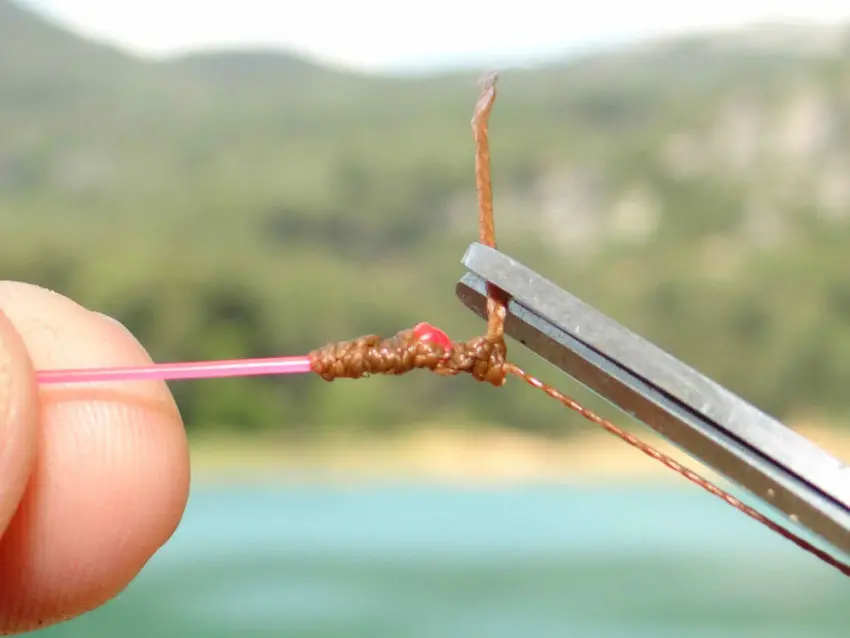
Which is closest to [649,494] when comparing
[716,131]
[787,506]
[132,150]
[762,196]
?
[762,196]

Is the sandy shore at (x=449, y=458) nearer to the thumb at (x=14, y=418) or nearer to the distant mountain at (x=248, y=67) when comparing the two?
the distant mountain at (x=248, y=67)

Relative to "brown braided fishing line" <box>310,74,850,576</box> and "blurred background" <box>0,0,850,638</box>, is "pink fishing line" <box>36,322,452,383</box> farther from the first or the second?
"blurred background" <box>0,0,850,638</box>

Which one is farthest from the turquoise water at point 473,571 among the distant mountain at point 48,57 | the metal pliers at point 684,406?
the distant mountain at point 48,57

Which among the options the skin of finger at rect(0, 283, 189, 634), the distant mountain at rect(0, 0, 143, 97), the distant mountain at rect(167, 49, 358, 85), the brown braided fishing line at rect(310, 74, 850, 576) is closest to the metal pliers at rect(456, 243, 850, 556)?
the brown braided fishing line at rect(310, 74, 850, 576)

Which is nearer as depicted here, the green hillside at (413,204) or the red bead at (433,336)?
the red bead at (433,336)

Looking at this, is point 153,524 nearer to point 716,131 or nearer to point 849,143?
point 716,131

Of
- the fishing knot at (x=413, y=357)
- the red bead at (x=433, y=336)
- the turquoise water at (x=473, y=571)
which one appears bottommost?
the turquoise water at (x=473, y=571)
